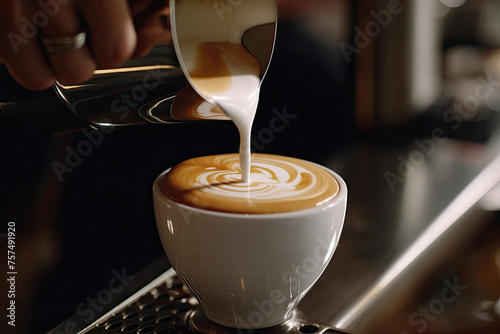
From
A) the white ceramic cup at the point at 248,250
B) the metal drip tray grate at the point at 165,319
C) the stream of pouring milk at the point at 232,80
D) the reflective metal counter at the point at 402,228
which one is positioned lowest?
the reflective metal counter at the point at 402,228

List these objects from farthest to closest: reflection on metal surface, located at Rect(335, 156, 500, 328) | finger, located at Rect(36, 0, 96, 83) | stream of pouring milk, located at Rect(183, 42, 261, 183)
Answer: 1. reflection on metal surface, located at Rect(335, 156, 500, 328)
2. stream of pouring milk, located at Rect(183, 42, 261, 183)
3. finger, located at Rect(36, 0, 96, 83)

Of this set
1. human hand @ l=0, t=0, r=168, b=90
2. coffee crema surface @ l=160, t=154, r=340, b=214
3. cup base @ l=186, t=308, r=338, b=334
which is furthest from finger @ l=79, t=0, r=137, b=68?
cup base @ l=186, t=308, r=338, b=334

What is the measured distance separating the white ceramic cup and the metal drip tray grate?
37mm

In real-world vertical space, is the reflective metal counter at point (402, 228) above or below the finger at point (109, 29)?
below

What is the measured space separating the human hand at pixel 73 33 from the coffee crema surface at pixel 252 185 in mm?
120

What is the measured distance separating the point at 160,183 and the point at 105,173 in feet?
0.44

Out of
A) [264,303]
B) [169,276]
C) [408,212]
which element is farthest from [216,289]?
[408,212]

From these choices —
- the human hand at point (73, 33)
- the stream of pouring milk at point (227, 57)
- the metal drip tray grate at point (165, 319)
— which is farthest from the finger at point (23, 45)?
the metal drip tray grate at point (165, 319)

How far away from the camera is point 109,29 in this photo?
0.41 m

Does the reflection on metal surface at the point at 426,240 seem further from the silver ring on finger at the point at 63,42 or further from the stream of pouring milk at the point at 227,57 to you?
the silver ring on finger at the point at 63,42

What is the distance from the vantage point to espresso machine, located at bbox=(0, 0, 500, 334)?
1.85ft

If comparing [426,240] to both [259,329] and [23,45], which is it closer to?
[259,329]

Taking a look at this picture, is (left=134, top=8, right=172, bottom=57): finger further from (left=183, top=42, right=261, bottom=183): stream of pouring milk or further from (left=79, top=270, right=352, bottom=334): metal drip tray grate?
(left=79, top=270, right=352, bottom=334): metal drip tray grate

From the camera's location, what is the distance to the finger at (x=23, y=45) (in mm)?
409
